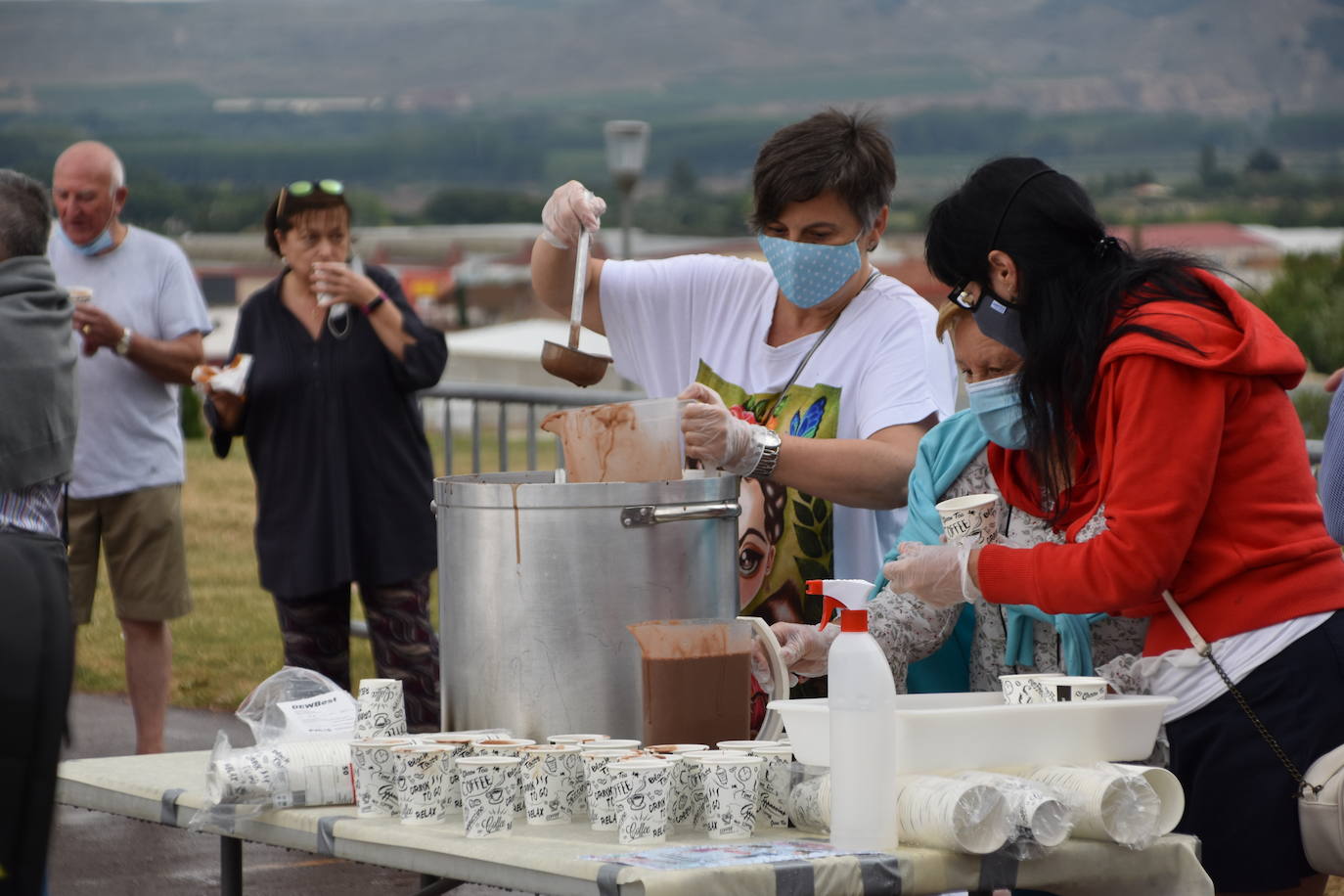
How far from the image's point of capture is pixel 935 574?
245 centimetres

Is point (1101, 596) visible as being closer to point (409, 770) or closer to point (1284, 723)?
point (1284, 723)

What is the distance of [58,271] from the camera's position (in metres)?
5.80

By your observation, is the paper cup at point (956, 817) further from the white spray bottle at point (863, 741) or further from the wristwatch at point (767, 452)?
the wristwatch at point (767, 452)

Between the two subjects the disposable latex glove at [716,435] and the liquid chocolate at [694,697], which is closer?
the liquid chocolate at [694,697]

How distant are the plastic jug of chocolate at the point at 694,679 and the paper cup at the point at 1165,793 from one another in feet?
1.90

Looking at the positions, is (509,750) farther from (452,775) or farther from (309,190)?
(309,190)

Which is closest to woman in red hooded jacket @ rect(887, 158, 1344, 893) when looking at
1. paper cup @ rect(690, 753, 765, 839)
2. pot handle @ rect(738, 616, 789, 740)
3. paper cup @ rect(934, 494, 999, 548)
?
paper cup @ rect(934, 494, 999, 548)

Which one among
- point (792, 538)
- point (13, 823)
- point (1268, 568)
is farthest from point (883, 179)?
point (13, 823)

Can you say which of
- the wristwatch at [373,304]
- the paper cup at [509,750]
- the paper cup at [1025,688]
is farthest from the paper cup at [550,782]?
the wristwatch at [373,304]

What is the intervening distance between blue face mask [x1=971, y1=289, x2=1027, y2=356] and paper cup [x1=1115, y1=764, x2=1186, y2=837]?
68 cm

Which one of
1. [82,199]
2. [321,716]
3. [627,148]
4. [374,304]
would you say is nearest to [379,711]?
[321,716]

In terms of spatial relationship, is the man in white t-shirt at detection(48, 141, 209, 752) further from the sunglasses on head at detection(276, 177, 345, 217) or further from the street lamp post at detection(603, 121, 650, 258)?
the street lamp post at detection(603, 121, 650, 258)

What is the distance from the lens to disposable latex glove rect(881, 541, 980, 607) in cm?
245

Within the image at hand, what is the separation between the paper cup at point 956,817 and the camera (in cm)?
204
